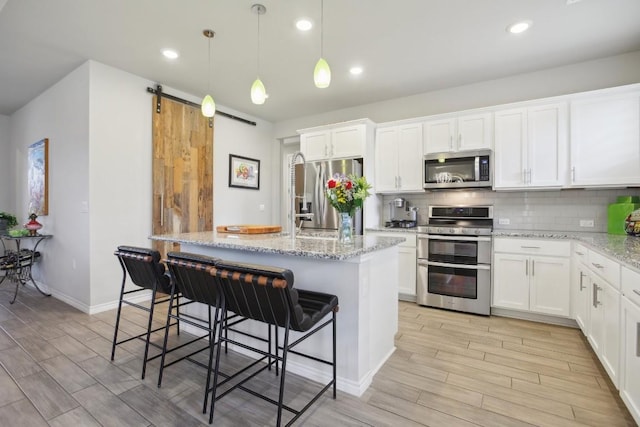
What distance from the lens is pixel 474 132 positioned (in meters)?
3.65

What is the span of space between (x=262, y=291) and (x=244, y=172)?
13.2 ft

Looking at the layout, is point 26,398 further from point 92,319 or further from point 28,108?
point 28,108

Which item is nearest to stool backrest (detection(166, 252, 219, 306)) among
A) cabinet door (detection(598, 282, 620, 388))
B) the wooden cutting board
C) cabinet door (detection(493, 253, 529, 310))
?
the wooden cutting board

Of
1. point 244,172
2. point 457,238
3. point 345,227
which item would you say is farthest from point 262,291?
point 244,172

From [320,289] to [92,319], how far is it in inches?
108

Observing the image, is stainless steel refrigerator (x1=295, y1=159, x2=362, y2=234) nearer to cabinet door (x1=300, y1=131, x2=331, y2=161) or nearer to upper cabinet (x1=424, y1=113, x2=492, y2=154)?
cabinet door (x1=300, y1=131, x2=331, y2=161)

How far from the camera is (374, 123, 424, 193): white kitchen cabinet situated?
4020 mm

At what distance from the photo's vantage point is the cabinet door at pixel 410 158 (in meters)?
4.00

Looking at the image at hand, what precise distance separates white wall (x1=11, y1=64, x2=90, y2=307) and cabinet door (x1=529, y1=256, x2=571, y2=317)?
15.7 feet

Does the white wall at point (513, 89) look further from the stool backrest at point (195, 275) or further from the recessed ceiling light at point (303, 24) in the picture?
the stool backrest at point (195, 275)

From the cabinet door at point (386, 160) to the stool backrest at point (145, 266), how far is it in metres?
2.92

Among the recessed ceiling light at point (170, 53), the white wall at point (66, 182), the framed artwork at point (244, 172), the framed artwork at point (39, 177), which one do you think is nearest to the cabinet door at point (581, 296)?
the recessed ceiling light at point (170, 53)

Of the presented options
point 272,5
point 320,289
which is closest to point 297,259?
point 320,289

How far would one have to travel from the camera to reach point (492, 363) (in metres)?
2.37
